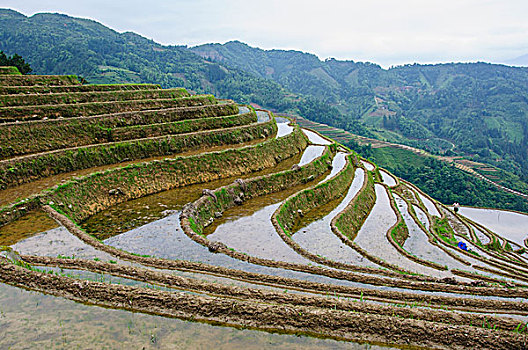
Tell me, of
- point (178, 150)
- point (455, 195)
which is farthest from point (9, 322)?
point (455, 195)

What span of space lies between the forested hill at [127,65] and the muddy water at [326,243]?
103816 millimetres

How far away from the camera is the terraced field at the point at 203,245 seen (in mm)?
7391

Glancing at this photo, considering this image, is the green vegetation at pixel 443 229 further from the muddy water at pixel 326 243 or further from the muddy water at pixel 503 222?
the muddy water at pixel 503 222

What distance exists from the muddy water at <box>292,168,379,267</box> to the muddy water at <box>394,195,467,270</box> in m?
4.54

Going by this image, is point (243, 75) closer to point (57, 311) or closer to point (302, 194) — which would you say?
point (302, 194)

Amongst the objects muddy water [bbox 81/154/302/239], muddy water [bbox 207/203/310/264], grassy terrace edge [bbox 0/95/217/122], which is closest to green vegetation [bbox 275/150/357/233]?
muddy water [bbox 207/203/310/264]

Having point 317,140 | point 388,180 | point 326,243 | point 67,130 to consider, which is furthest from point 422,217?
point 67,130

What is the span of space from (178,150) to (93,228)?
9194mm

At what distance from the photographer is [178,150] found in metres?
22.0

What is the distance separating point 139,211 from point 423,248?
584 inches

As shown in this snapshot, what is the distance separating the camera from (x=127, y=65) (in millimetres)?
140500

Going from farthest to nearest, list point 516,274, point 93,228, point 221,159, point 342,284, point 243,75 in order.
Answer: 1. point 243,75
2. point 221,159
3. point 516,274
4. point 93,228
5. point 342,284

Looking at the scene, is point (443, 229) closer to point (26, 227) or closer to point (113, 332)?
point (113, 332)

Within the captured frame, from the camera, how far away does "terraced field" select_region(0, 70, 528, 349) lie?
7.39m
